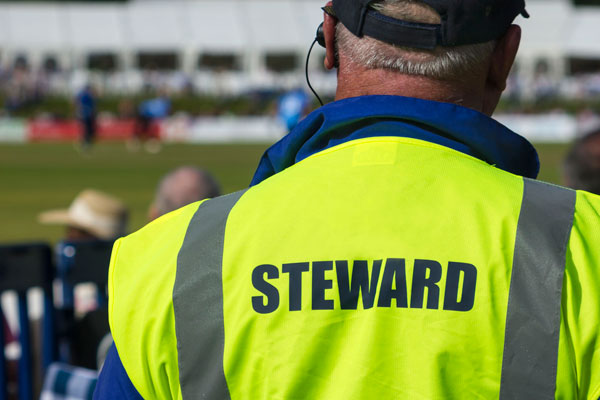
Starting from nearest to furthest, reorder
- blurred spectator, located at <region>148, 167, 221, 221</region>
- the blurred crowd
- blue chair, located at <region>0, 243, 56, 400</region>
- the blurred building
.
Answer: blue chair, located at <region>0, 243, 56, 400</region>
blurred spectator, located at <region>148, 167, 221, 221</region>
the blurred crowd
the blurred building

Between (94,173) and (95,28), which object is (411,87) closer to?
(94,173)

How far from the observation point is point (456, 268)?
1.49m

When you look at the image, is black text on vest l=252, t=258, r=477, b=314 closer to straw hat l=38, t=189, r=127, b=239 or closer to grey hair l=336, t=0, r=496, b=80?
grey hair l=336, t=0, r=496, b=80

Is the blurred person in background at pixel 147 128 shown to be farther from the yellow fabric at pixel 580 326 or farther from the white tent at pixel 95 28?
the yellow fabric at pixel 580 326

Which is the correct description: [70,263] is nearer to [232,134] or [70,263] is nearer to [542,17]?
[232,134]

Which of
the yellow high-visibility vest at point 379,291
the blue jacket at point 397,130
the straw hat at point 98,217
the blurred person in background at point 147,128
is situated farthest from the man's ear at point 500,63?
the blurred person in background at point 147,128

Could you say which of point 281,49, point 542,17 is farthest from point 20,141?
point 542,17

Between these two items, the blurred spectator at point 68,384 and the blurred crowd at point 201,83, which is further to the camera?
the blurred crowd at point 201,83

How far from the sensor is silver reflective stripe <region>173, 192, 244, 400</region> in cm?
→ 152

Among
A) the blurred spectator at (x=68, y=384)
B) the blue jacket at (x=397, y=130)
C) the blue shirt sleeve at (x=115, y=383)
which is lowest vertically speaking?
the blurred spectator at (x=68, y=384)

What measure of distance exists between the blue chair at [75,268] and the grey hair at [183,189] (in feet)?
1.11

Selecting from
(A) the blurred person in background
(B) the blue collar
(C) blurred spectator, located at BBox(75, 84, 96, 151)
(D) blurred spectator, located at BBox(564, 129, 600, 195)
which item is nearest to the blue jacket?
(B) the blue collar

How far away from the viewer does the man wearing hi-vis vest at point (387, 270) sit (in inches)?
57.4

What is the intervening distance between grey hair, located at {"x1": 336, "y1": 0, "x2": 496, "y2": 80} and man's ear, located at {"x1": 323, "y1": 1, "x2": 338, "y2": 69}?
0.07 meters
